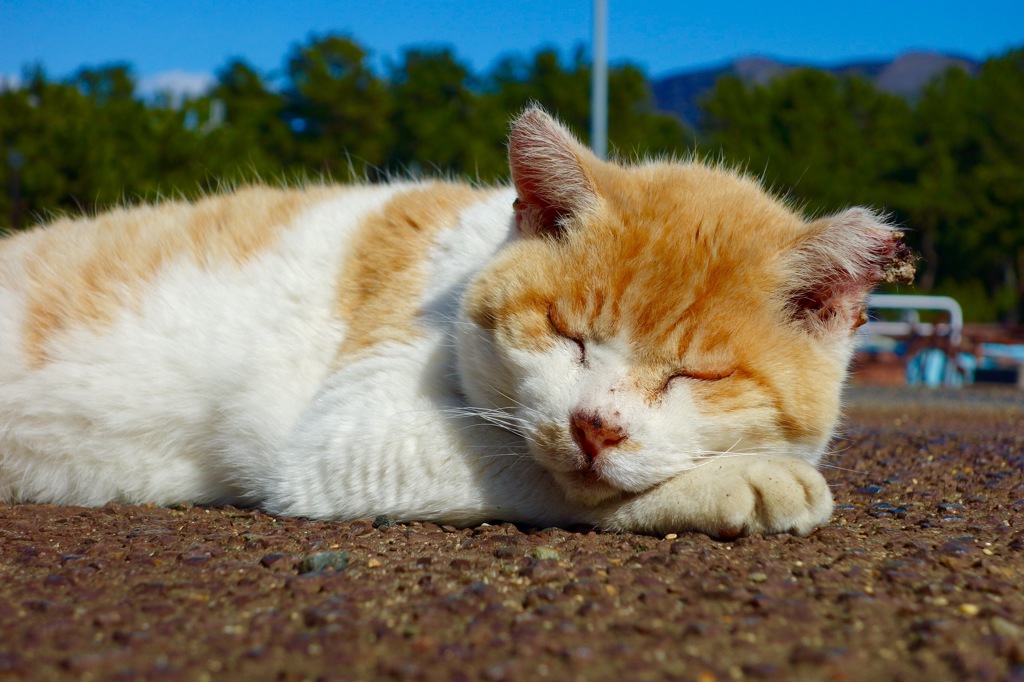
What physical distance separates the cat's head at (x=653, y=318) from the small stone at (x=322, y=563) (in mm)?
583

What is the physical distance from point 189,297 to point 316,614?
6.25 ft

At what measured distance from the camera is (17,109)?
16750mm

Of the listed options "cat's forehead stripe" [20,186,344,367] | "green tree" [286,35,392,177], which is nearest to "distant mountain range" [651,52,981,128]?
"green tree" [286,35,392,177]

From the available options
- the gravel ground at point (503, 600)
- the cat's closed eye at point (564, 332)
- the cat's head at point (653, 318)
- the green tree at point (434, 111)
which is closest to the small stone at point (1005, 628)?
the gravel ground at point (503, 600)

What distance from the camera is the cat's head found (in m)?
2.26

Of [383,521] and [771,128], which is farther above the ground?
[771,128]

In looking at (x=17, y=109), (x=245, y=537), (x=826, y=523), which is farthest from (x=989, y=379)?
(x=17, y=109)

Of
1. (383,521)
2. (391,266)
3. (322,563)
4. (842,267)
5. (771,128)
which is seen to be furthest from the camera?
(771,128)

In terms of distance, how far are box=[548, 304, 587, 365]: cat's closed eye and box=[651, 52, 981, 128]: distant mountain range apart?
95.7ft

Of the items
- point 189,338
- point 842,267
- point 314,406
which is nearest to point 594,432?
point 842,267

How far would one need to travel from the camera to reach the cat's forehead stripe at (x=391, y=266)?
2.94 metres

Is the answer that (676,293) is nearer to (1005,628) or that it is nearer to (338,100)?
(1005,628)

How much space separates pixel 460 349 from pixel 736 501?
936mm

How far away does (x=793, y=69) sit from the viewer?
101 ft
